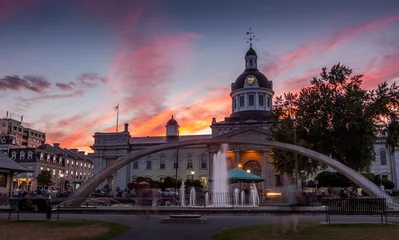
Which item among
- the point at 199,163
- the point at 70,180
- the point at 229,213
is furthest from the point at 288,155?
the point at 70,180

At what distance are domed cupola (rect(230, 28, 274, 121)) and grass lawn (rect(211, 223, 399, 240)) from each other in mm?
63171

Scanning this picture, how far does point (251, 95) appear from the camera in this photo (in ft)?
266

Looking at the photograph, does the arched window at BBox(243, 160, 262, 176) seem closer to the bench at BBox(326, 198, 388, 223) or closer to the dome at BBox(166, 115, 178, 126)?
the dome at BBox(166, 115, 178, 126)

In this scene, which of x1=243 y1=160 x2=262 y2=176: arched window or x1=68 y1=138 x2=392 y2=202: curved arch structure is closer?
x1=68 y1=138 x2=392 y2=202: curved arch structure

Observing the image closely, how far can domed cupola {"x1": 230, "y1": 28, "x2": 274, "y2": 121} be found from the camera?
79.9m

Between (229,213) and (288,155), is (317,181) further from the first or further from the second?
(229,213)

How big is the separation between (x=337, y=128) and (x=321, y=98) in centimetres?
310

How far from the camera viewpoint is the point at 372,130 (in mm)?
32062

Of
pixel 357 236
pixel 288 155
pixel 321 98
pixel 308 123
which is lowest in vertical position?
pixel 357 236

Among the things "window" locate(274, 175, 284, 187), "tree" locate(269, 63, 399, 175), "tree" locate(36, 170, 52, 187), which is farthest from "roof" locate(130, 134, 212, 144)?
"tree" locate(269, 63, 399, 175)

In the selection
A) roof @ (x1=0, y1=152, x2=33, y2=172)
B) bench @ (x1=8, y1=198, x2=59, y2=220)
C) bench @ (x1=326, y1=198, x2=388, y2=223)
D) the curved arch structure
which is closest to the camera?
bench @ (x1=326, y1=198, x2=388, y2=223)

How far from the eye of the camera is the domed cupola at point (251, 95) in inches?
3145

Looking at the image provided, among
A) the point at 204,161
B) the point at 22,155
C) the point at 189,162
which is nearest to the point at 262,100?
the point at 204,161

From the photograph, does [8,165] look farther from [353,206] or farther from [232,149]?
[232,149]
